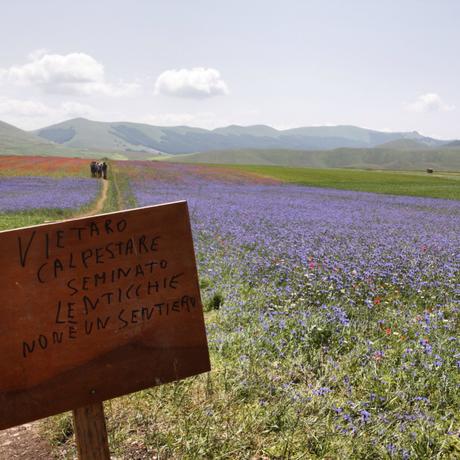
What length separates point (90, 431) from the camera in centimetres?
239

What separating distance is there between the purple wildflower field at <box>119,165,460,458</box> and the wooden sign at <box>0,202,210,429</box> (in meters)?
1.13

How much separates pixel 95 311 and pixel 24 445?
6.94 ft

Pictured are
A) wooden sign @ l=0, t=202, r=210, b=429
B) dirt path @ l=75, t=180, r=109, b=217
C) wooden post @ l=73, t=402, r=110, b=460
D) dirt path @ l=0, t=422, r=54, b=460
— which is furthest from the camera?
dirt path @ l=75, t=180, r=109, b=217

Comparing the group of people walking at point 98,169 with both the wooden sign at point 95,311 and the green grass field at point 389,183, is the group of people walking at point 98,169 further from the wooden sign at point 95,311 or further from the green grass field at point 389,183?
the wooden sign at point 95,311

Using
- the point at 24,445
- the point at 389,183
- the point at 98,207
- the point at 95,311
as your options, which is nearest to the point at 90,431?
the point at 95,311

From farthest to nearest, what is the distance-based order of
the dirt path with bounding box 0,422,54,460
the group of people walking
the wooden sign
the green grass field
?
the group of people walking < the green grass field < the dirt path with bounding box 0,422,54,460 < the wooden sign

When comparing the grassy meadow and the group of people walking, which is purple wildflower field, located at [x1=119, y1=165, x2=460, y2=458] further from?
the group of people walking

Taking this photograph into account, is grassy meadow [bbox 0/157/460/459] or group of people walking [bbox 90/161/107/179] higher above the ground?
group of people walking [bbox 90/161/107/179]

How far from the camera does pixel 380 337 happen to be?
527cm

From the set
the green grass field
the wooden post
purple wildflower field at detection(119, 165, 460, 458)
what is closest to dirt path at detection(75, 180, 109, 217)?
purple wildflower field at detection(119, 165, 460, 458)

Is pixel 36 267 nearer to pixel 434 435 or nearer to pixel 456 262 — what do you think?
pixel 434 435

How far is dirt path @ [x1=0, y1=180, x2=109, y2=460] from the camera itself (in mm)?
3314

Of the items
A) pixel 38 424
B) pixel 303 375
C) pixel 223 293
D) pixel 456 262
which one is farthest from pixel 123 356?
pixel 456 262

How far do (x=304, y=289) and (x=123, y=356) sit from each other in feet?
16.7
